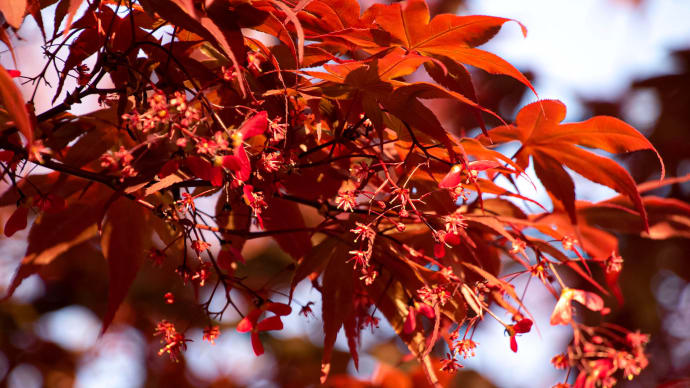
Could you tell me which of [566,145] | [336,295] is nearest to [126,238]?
[336,295]

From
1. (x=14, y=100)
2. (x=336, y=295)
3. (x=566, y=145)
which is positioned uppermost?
(x=14, y=100)

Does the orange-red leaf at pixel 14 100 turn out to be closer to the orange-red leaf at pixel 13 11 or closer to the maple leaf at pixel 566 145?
the orange-red leaf at pixel 13 11

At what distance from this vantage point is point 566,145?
2.03 ft

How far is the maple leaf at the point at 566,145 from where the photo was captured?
0.58 metres

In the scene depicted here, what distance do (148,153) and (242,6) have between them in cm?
15

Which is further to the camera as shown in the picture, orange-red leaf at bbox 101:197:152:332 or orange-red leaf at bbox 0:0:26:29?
orange-red leaf at bbox 101:197:152:332

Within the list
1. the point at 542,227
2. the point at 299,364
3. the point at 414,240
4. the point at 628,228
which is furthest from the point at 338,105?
the point at 299,364

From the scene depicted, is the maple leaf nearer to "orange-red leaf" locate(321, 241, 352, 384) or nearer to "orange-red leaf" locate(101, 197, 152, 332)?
"orange-red leaf" locate(321, 241, 352, 384)

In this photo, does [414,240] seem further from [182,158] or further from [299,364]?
[299,364]

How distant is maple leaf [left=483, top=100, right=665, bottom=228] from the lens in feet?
1.89

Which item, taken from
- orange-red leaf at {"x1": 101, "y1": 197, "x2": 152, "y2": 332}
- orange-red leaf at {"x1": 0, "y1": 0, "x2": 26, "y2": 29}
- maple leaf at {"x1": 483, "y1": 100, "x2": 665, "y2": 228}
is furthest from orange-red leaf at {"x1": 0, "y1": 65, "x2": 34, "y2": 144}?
maple leaf at {"x1": 483, "y1": 100, "x2": 665, "y2": 228}

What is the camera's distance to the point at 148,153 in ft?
1.65

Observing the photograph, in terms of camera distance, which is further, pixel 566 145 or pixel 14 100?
pixel 566 145

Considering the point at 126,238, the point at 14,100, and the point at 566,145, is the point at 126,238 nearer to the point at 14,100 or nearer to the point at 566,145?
the point at 14,100
